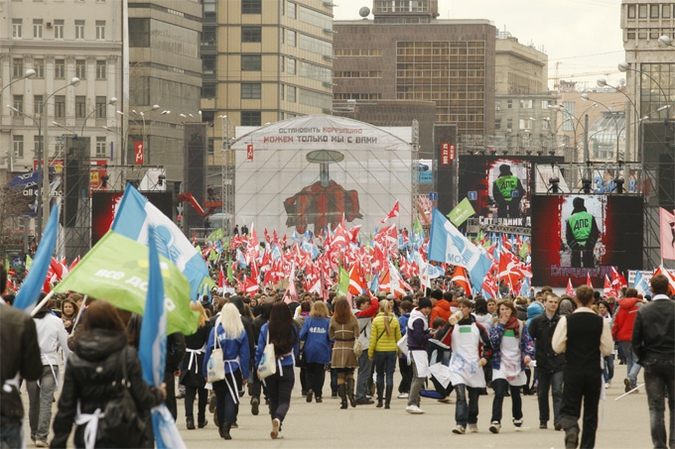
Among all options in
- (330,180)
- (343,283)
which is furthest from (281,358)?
(330,180)

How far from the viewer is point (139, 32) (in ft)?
362

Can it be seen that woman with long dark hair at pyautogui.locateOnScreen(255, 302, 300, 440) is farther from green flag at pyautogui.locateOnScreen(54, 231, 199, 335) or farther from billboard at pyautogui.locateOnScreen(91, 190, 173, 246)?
billboard at pyautogui.locateOnScreen(91, 190, 173, 246)

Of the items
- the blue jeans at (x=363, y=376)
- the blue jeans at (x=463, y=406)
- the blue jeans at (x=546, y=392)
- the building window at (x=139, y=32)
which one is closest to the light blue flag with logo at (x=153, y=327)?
the blue jeans at (x=463, y=406)

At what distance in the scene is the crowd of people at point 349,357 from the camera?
29.8 feet

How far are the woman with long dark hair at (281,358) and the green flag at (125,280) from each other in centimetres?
556

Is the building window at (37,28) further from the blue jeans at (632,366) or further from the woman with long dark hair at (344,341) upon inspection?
the woman with long dark hair at (344,341)

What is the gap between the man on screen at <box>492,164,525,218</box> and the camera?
259 ft

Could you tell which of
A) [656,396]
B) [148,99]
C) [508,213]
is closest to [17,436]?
[656,396]

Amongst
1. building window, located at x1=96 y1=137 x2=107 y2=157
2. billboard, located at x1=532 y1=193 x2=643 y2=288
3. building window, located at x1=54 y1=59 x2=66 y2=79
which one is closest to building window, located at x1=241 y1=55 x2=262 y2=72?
building window, located at x1=54 y1=59 x2=66 y2=79

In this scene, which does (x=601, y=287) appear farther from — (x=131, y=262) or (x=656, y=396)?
(x=131, y=262)

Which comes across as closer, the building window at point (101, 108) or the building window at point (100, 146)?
the building window at point (100, 146)

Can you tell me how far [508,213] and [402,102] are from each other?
10008cm

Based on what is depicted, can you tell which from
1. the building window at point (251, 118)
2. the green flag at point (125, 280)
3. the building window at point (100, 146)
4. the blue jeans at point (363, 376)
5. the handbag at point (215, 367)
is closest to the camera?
the green flag at point (125, 280)

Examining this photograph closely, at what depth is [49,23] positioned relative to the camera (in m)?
97.9
